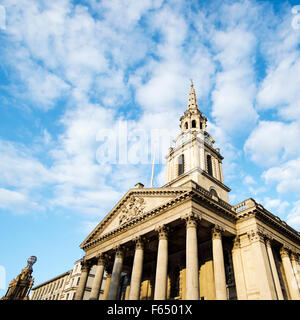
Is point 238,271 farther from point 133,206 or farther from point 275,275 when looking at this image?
point 133,206

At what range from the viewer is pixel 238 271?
70.2ft

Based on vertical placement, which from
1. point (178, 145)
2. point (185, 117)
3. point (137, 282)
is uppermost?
point (185, 117)

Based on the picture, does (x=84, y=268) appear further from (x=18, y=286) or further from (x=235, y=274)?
(x=18, y=286)

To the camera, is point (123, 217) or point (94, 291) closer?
point (94, 291)

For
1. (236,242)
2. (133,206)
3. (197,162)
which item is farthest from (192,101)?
(236,242)

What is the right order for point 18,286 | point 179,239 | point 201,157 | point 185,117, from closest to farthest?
point 179,239 → point 201,157 → point 185,117 → point 18,286

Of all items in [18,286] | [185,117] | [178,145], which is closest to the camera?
[178,145]

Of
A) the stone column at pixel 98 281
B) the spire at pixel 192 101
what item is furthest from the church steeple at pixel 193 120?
the stone column at pixel 98 281

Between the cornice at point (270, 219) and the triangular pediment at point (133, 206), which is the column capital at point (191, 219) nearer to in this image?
the triangular pediment at point (133, 206)

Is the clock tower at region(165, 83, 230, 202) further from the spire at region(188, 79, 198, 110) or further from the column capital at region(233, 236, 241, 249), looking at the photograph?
the column capital at region(233, 236, 241, 249)

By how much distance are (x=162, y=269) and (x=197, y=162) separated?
17.7m

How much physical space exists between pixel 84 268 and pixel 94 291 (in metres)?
4.97
